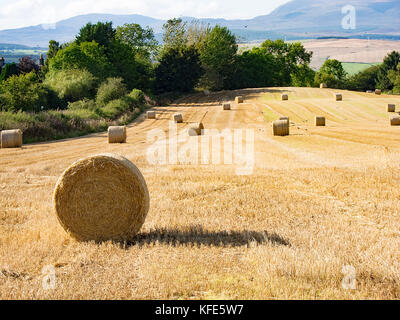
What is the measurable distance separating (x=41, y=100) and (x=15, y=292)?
3668 centimetres

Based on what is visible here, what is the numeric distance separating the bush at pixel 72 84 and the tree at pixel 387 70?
68248 mm

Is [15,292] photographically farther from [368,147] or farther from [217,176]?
[368,147]

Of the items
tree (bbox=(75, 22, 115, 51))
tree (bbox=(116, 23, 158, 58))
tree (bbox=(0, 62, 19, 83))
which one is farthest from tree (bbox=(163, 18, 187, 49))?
tree (bbox=(0, 62, 19, 83))

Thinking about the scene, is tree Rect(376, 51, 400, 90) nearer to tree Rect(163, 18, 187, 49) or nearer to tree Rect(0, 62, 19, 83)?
tree Rect(163, 18, 187, 49)

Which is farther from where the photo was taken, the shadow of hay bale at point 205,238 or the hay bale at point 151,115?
the hay bale at point 151,115

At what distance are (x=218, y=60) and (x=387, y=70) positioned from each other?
44.5 metres

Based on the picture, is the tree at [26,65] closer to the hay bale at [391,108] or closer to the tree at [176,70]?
the tree at [176,70]

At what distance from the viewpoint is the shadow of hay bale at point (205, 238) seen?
26.2ft

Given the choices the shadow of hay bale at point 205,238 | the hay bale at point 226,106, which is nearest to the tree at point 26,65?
the hay bale at point 226,106

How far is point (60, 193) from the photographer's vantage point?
8.83 metres

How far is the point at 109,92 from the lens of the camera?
162 ft

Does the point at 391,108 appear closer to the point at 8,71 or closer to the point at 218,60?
the point at 218,60

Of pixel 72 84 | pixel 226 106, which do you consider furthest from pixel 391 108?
pixel 72 84

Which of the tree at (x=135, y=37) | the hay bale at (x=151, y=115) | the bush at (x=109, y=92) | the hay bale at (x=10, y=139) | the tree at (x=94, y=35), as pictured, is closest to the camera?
the hay bale at (x=10, y=139)
